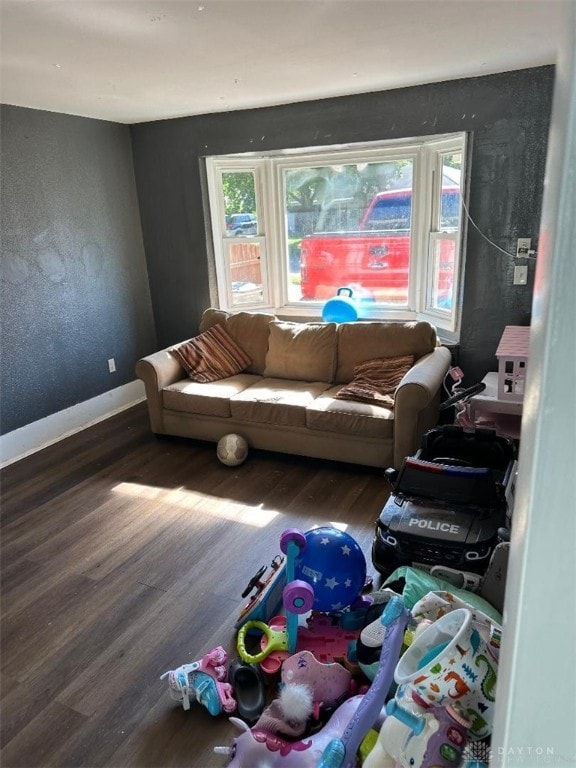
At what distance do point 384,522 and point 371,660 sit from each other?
0.56 metres

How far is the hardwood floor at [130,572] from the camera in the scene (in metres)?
1.63

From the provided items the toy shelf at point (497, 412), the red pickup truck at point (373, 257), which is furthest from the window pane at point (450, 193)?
the toy shelf at point (497, 412)

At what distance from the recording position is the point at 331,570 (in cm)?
188

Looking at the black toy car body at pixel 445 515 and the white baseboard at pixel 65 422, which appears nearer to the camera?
the black toy car body at pixel 445 515

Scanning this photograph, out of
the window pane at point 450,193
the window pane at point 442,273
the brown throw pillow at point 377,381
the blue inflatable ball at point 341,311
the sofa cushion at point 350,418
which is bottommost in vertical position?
the sofa cushion at point 350,418

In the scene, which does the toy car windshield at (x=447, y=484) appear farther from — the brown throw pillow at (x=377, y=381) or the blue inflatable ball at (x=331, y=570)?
the brown throw pillow at (x=377, y=381)

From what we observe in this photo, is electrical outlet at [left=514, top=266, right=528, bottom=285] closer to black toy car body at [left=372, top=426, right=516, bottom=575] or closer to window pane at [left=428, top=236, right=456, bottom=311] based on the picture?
window pane at [left=428, top=236, right=456, bottom=311]

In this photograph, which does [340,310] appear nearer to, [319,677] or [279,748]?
[319,677]

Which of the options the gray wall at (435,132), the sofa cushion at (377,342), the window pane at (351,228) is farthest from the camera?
the window pane at (351,228)

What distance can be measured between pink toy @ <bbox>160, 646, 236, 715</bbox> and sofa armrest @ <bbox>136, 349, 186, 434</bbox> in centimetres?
213

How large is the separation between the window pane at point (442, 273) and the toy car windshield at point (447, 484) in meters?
1.84

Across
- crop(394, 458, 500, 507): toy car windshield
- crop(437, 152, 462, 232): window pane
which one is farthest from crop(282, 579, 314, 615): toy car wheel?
crop(437, 152, 462, 232): window pane

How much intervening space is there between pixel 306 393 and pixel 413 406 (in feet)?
2.62

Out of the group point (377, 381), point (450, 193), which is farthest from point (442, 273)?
point (377, 381)
